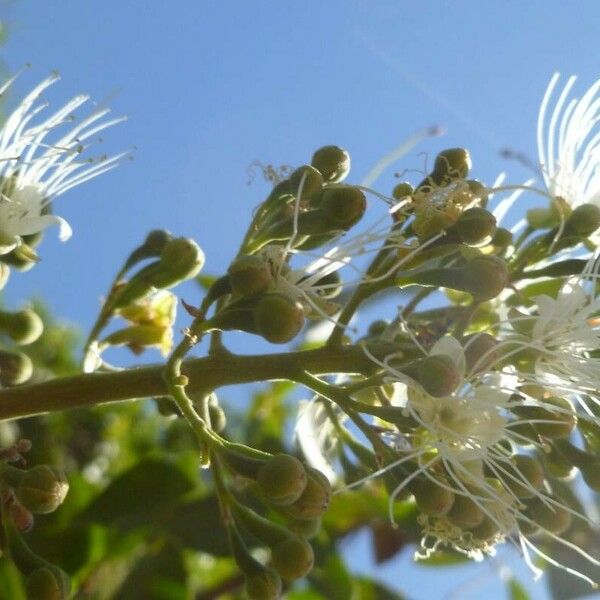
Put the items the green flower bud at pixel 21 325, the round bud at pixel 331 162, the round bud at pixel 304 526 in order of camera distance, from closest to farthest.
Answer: the round bud at pixel 304 526, the round bud at pixel 331 162, the green flower bud at pixel 21 325

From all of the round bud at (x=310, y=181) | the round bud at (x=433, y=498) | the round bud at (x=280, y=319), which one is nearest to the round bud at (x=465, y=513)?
the round bud at (x=433, y=498)

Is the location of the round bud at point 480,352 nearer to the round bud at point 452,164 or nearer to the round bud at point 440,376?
the round bud at point 440,376

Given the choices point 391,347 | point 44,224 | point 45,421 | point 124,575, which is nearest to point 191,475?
point 124,575

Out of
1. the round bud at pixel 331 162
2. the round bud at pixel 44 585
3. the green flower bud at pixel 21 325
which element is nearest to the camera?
the round bud at pixel 44 585

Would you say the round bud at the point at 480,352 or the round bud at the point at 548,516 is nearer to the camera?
the round bud at the point at 480,352

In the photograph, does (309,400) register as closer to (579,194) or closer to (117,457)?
(579,194)

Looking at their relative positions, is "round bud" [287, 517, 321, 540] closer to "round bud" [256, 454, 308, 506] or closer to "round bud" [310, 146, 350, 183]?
"round bud" [256, 454, 308, 506]

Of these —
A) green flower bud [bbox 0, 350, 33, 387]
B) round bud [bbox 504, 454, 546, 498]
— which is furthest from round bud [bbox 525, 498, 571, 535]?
green flower bud [bbox 0, 350, 33, 387]

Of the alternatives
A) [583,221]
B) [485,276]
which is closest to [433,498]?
[485,276]
